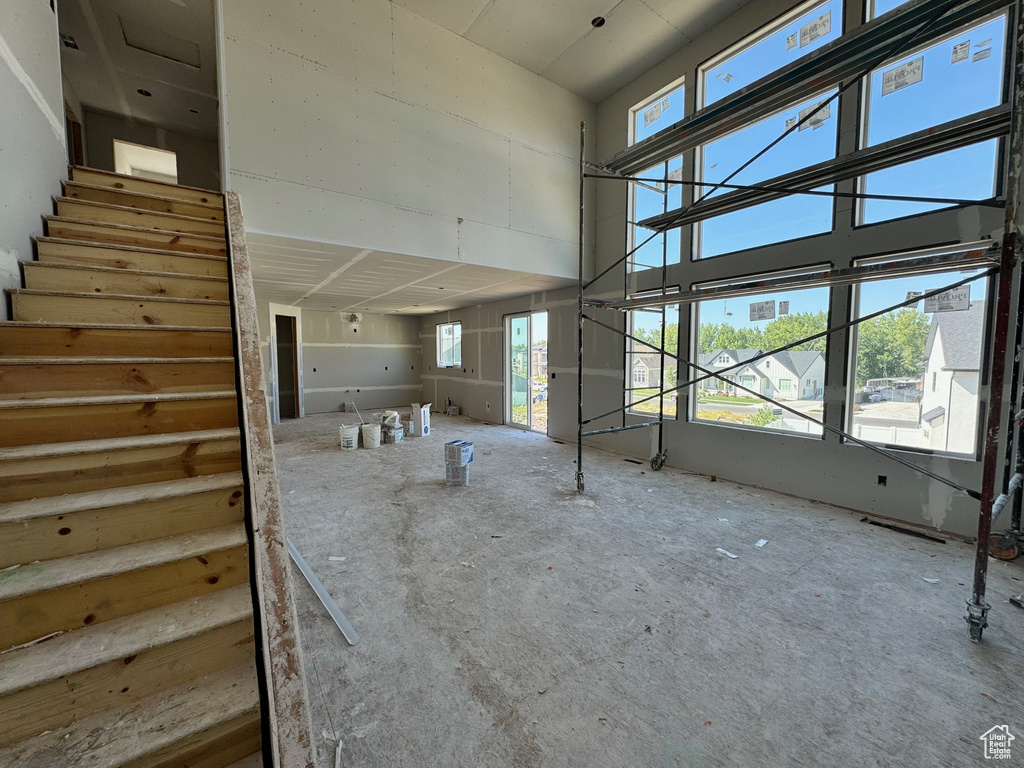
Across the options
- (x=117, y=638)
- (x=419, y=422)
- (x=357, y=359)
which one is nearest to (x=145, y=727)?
(x=117, y=638)

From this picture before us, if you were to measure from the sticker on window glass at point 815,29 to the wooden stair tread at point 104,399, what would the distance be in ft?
18.0

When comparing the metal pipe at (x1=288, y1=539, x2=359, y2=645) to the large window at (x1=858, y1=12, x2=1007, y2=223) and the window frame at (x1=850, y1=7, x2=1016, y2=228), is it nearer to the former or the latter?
the window frame at (x1=850, y1=7, x2=1016, y2=228)

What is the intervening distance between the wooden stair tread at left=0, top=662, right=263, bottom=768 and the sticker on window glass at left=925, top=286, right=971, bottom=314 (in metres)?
Answer: 4.66

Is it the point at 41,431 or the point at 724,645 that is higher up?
the point at 41,431

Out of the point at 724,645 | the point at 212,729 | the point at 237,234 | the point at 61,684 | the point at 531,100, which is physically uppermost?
the point at 531,100

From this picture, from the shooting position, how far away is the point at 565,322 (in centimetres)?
634

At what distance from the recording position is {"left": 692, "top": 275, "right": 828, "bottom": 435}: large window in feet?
12.2

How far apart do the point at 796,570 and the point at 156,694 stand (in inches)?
129

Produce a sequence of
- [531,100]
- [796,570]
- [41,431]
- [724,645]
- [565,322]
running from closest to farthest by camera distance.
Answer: [41,431]
[724,645]
[796,570]
[531,100]
[565,322]

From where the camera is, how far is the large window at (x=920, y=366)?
2975 mm

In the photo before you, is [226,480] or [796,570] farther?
[796,570]

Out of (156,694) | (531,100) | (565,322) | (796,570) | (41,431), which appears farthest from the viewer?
(565,322)

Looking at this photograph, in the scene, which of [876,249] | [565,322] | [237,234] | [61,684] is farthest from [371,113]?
[876,249]

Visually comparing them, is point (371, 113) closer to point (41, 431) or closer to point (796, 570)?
point (41, 431)
